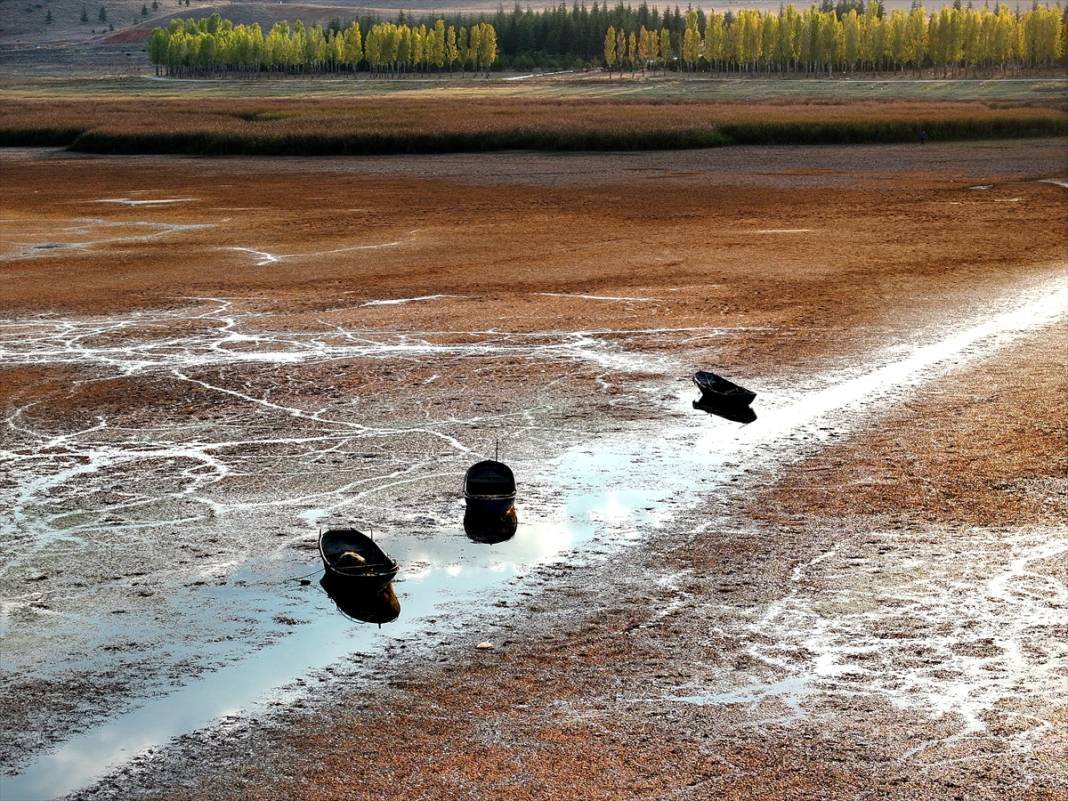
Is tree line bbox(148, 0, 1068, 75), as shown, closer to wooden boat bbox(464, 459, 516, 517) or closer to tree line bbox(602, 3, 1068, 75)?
tree line bbox(602, 3, 1068, 75)

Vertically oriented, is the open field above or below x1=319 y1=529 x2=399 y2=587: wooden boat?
below

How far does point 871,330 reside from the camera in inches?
897

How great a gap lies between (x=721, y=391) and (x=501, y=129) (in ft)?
160

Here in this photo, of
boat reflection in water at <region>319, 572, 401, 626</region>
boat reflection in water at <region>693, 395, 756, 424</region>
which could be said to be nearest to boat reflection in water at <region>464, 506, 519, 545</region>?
boat reflection in water at <region>319, 572, 401, 626</region>

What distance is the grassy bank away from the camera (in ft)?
204

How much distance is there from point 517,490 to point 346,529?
2709 millimetres

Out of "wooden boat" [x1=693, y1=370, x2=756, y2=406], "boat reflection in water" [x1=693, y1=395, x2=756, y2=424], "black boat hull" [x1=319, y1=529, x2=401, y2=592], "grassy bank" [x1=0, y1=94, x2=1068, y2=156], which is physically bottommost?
"grassy bank" [x1=0, y1=94, x2=1068, y2=156]

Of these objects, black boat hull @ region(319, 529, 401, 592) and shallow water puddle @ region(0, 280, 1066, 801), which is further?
black boat hull @ region(319, 529, 401, 592)

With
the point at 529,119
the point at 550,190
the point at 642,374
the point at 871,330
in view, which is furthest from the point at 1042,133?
the point at 642,374

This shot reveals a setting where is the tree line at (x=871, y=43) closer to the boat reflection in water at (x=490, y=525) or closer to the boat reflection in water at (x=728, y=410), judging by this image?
the boat reflection in water at (x=728, y=410)

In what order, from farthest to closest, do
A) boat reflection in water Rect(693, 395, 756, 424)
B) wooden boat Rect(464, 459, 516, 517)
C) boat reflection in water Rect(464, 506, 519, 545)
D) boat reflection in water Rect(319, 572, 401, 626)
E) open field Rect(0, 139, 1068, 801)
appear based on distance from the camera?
1. boat reflection in water Rect(693, 395, 756, 424)
2. wooden boat Rect(464, 459, 516, 517)
3. boat reflection in water Rect(464, 506, 519, 545)
4. boat reflection in water Rect(319, 572, 401, 626)
5. open field Rect(0, 139, 1068, 801)

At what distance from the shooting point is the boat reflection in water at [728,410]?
17.5 meters

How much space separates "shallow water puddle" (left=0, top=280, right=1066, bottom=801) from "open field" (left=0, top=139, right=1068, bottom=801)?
47 millimetres

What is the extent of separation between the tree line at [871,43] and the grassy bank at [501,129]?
89.1 meters
